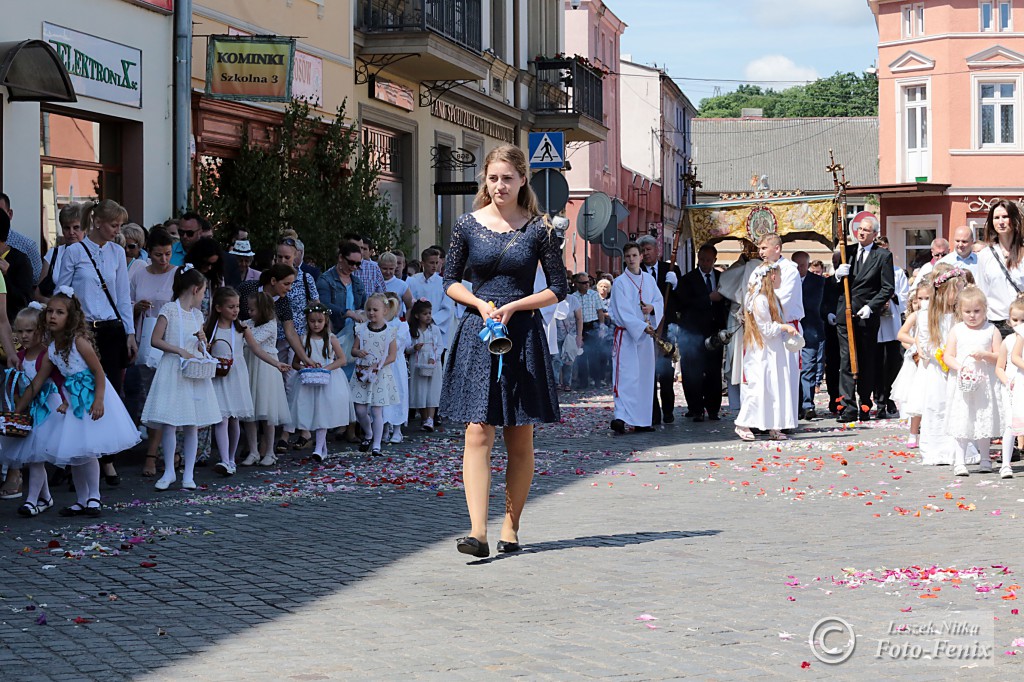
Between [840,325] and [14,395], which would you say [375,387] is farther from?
[840,325]

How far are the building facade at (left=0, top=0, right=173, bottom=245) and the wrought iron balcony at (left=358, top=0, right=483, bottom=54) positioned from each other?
669 cm

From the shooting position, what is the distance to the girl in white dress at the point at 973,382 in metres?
11.9

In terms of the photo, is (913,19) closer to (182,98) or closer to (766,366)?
(182,98)

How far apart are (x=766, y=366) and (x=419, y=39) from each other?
1066cm

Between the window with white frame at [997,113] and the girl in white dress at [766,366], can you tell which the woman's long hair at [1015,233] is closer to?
the girl in white dress at [766,366]

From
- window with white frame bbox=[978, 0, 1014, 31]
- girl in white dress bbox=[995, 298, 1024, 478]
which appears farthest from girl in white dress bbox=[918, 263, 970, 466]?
window with white frame bbox=[978, 0, 1014, 31]

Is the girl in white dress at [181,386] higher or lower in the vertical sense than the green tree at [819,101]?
lower

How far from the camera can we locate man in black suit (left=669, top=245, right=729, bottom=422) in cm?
1803

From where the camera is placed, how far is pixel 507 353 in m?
8.12

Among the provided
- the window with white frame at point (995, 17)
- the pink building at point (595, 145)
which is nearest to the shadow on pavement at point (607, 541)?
the pink building at point (595, 145)

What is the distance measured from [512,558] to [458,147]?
22.7 metres

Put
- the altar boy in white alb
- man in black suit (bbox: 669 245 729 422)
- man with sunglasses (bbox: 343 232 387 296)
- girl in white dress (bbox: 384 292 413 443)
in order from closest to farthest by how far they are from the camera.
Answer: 1. girl in white dress (bbox: 384 292 413 443)
2. man with sunglasses (bbox: 343 232 387 296)
3. the altar boy in white alb
4. man in black suit (bbox: 669 245 729 422)

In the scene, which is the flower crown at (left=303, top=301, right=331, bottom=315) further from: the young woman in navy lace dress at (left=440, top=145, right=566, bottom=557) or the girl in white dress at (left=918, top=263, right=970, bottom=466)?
the young woman in navy lace dress at (left=440, top=145, right=566, bottom=557)

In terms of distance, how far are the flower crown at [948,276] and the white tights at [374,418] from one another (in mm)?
4986
